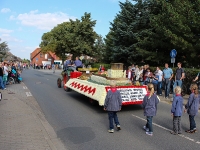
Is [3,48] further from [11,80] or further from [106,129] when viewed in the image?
[106,129]

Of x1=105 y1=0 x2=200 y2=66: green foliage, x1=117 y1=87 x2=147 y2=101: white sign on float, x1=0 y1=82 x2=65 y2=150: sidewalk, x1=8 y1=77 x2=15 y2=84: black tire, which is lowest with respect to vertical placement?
x1=0 y1=82 x2=65 y2=150: sidewalk

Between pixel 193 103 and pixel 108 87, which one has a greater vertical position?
pixel 108 87

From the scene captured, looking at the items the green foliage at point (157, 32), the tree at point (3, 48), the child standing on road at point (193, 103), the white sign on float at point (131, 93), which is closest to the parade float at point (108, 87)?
the white sign on float at point (131, 93)

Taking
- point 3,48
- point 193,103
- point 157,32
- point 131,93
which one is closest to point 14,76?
point 157,32

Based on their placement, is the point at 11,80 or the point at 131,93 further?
the point at 11,80

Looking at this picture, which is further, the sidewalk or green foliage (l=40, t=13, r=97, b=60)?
green foliage (l=40, t=13, r=97, b=60)

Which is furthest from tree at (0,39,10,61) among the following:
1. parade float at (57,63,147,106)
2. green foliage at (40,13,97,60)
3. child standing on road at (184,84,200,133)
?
child standing on road at (184,84,200,133)

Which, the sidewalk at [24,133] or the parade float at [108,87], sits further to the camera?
the parade float at [108,87]

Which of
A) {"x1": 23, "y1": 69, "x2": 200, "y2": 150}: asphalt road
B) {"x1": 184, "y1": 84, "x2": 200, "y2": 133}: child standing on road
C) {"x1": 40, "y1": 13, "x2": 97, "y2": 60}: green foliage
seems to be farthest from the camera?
{"x1": 40, "y1": 13, "x2": 97, "y2": 60}: green foliage

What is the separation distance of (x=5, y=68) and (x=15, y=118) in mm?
11374

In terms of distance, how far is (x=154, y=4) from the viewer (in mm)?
22422

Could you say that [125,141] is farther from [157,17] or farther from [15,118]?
[157,17]

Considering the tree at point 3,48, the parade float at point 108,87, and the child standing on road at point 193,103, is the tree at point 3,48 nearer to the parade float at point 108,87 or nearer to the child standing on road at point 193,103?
the parade float at point 108,87

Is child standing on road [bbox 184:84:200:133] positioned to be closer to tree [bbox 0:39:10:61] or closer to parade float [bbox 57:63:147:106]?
parade float [bbox 57:63:147:106]
